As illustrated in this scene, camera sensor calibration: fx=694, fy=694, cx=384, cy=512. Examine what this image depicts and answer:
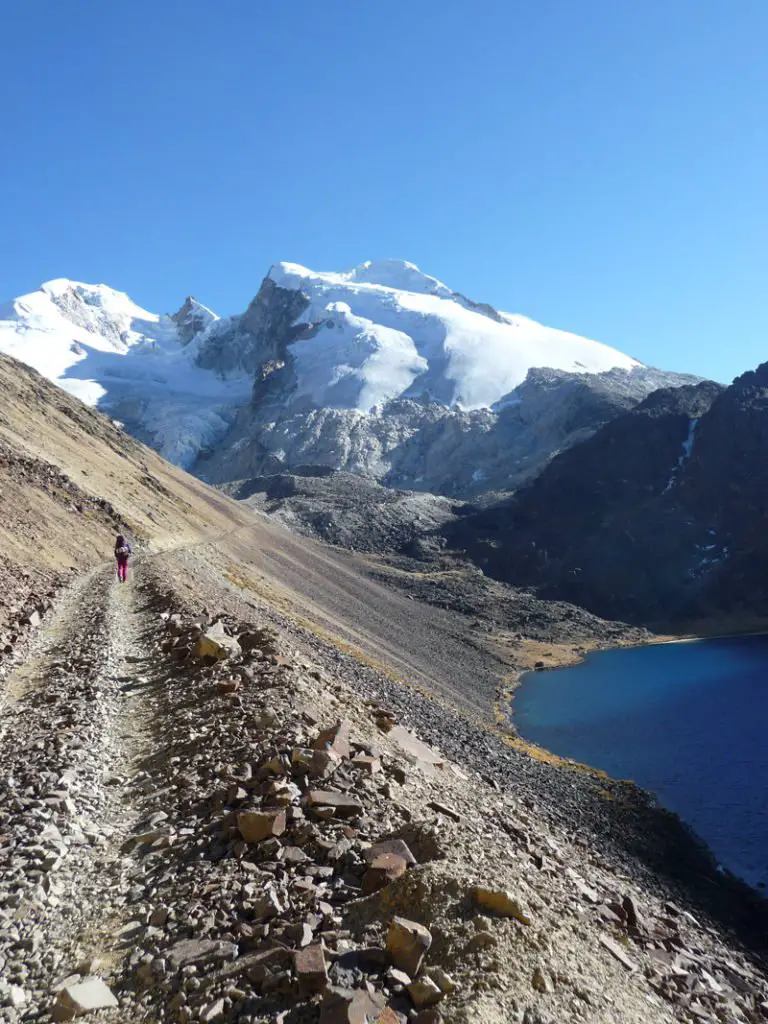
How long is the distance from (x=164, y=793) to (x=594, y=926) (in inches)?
245

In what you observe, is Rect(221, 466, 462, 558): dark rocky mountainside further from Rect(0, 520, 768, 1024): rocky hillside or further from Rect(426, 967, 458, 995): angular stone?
Rect(426, 967, 458, 995): angular stone

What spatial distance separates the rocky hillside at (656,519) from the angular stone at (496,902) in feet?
425

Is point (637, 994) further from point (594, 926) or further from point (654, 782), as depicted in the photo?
point (654, 782)

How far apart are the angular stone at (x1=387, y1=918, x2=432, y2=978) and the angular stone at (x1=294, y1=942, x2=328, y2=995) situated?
705 millimetres

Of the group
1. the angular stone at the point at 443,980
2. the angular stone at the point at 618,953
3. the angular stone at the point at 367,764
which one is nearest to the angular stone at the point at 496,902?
the angular stone at the point at 443,980

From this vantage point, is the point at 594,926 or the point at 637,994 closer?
the point at 637,994

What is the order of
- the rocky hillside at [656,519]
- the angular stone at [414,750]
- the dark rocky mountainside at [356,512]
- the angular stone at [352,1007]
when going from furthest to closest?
1. the dark rocky mountainside at [356,512]
2. the rocky hillside at [656,519]
3. the angular stone at [414,750]
4. the angular stone at [352,1007]

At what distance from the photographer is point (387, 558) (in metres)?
140

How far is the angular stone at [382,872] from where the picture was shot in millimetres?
7832

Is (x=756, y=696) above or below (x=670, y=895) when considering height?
above

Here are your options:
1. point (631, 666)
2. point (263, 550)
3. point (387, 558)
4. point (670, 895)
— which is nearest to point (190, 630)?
point (670, 895)

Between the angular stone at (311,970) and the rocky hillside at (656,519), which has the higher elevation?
the rocky hillside at (656,519)

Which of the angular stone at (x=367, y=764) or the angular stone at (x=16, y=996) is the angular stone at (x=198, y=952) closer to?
the angular stone at (x=16, y=996)

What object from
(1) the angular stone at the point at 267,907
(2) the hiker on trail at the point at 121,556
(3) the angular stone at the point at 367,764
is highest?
(3) the angular stone at the point at 367,764
